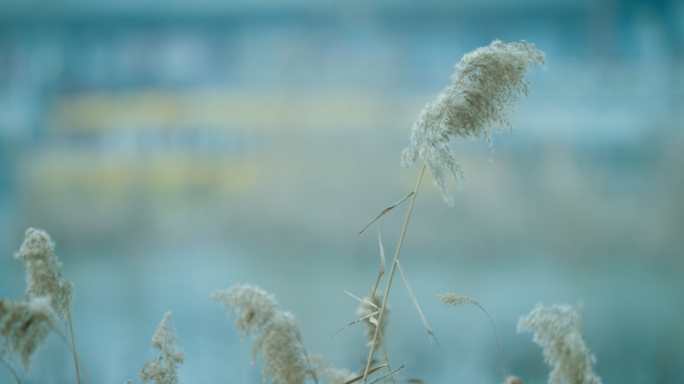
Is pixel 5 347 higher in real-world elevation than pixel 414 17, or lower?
lower

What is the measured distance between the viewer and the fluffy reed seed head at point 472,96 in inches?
20.2

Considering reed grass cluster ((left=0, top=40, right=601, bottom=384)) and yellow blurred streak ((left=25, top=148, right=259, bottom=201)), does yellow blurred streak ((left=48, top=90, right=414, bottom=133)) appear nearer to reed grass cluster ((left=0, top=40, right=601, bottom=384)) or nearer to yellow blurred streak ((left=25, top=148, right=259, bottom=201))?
yellow blurred streak ((left=25, top=148, right=259, bottom=201))

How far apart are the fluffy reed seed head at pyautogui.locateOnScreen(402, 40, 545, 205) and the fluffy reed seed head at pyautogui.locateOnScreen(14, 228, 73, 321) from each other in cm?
39

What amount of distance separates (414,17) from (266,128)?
494mm

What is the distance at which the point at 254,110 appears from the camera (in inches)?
54.1

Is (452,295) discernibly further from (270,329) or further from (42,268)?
(42,268)

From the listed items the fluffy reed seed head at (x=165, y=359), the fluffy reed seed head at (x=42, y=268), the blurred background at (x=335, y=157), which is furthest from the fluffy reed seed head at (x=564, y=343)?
the blurred background at (x=335, y=157)

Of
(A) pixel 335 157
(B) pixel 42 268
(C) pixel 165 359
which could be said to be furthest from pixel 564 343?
(A) pixel 335 157

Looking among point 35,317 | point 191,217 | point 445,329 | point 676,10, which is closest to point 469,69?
point 35,317

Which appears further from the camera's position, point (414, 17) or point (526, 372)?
point (414, 17)

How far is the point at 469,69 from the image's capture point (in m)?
0.52

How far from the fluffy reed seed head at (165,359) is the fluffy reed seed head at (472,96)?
33 centimetres

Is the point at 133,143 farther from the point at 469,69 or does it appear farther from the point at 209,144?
the point at 469,69

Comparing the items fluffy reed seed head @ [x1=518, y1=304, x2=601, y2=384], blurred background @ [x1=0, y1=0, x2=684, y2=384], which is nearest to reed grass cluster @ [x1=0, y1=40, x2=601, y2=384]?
fluffy reed seed head @ [x1=518, y1=304, x2=601, y2=384]
